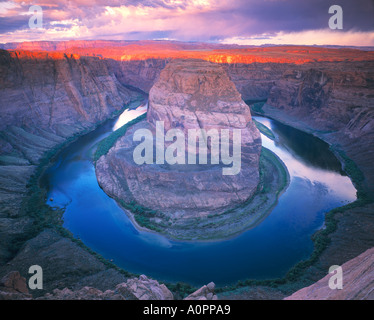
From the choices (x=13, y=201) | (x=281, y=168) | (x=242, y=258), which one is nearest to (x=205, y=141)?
(x=281, y=168)

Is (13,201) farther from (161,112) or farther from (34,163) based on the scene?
(161,112)

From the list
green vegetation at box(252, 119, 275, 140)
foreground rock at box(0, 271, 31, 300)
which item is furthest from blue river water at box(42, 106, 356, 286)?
green vegetation at box(252, 119, 275, 140)

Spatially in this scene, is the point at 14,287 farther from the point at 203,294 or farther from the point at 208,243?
the point at 208,243

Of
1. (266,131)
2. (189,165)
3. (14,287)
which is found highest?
(266,131)

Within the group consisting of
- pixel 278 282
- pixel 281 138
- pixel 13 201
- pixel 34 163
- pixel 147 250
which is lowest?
pixel 278 282

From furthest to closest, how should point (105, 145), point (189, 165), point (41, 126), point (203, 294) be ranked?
1. point (41, 126)
2. point (105, 145)
3. point (189, 165)
4. point (203, 294)

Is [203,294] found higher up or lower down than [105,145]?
lower down

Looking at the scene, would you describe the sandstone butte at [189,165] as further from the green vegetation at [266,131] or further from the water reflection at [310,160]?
the green vegetation at [266,131]

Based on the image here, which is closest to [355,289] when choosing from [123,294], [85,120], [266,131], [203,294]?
[203,294]
